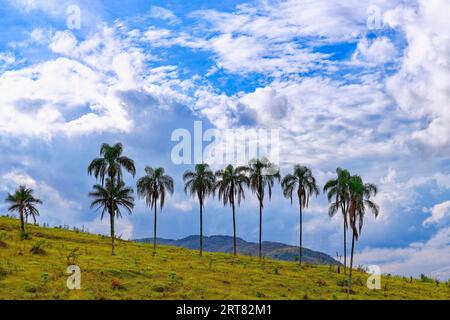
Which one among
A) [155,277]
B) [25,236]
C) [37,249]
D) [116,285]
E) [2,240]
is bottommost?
[116,285]

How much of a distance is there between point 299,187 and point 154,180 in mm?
23343

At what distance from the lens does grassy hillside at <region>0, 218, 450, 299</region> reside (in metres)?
50.7

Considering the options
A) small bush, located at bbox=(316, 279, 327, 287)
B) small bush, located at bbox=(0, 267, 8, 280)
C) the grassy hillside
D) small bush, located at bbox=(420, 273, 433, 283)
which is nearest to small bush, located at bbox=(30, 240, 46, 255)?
the grassy hillside

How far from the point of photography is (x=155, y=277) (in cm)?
5900

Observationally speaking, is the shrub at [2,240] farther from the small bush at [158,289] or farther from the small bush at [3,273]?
the small bush at [158,289]

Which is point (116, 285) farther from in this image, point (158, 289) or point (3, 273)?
point (3, 273)

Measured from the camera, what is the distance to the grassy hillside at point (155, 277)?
5072 cm

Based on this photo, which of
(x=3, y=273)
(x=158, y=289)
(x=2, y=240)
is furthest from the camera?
(x=2, y=240)

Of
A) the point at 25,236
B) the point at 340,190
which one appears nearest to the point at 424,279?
the point at 340,190

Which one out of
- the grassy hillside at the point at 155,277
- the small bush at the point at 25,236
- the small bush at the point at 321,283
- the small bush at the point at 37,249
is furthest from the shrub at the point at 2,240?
the small bush at the point at 321,283

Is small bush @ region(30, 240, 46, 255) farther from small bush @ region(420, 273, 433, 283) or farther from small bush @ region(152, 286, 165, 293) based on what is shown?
small bush @ region(420, 273, 433, 283)

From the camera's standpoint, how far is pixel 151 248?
92500mm

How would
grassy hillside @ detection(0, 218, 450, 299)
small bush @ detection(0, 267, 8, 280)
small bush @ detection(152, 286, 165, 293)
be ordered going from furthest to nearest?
small bush @ detection(152, 286, 165, 293) → small bush @ detection(0, 267, 8, 280) → grassy hillside @ detection(0, 218, 450, 299)
